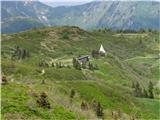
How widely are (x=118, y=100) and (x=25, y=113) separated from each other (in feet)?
208

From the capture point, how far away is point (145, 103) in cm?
9950

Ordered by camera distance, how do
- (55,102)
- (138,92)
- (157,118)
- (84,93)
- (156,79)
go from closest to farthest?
(55,102) → (157,118) → (84,93) → (138,92) → (156,79)

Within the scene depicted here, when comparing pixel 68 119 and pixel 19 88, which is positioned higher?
pixel 19 88

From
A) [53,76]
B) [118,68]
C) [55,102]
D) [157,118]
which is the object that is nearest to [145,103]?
[157,118]

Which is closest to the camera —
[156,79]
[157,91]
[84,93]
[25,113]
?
[25,113]

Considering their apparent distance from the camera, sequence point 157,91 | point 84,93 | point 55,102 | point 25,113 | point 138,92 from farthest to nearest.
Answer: point 157,91, point 138,92, point 84,93, point 55,102, point 25,113

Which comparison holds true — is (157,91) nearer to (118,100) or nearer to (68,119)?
(118,100)

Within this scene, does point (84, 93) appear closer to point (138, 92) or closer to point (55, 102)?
→ point (138, 92)

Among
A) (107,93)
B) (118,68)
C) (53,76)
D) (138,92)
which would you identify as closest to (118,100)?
Result: (107,93)

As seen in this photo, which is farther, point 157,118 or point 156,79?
point 156,79

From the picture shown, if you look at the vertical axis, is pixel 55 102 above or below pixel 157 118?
above

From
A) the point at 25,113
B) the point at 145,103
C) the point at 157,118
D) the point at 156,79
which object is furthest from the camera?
the point at 156,79

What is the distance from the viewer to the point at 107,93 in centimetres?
9969

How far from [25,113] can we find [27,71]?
10271 cm
